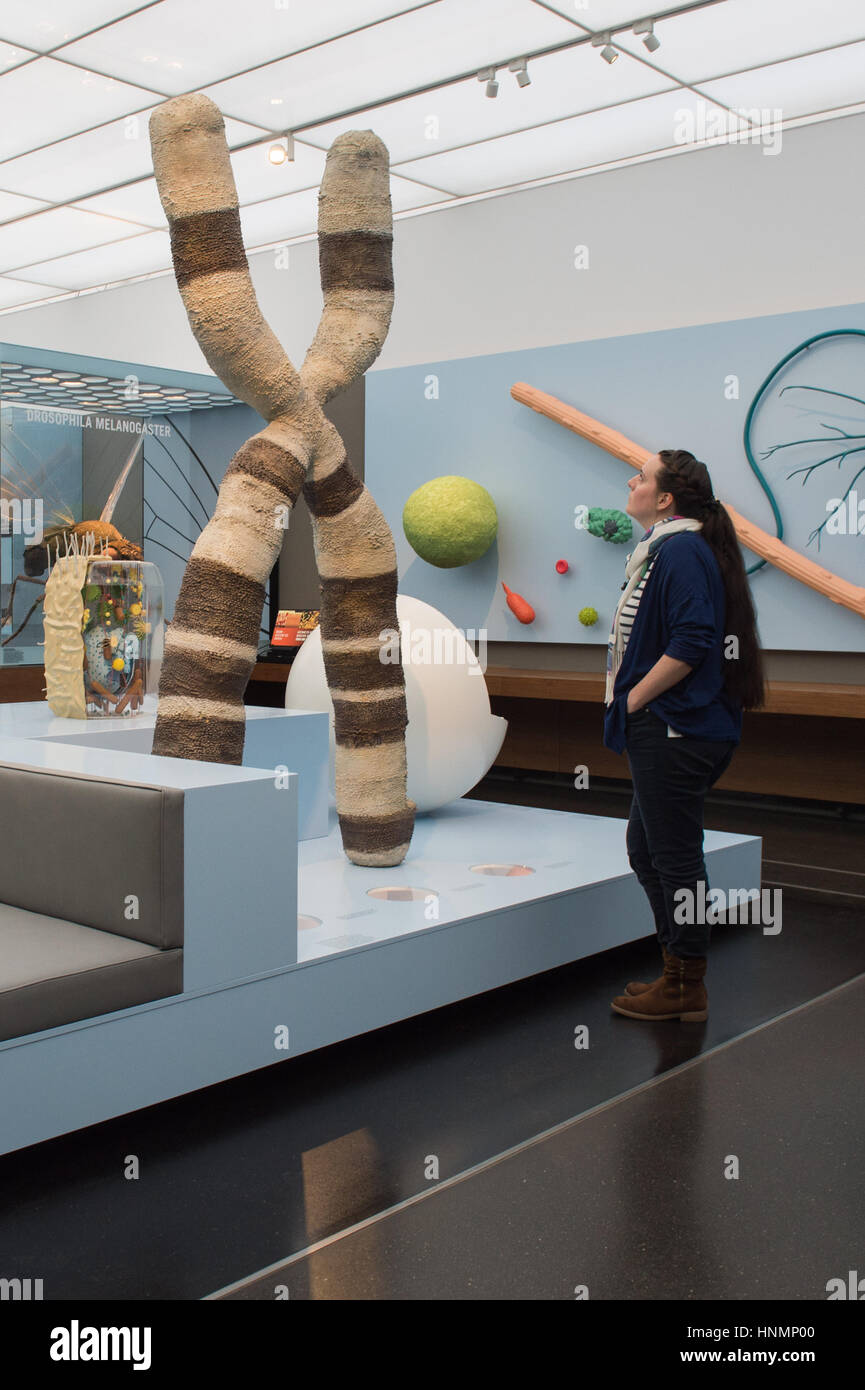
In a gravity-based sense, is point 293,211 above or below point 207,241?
above

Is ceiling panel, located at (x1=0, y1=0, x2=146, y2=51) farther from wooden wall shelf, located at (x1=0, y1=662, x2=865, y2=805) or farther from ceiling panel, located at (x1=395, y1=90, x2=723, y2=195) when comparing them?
wooden wall shelf, located at (x1=0, y1=662, x2=865, y2=805)

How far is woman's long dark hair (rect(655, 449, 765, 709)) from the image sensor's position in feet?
9.50

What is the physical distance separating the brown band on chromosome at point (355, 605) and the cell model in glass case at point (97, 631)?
2.17ft

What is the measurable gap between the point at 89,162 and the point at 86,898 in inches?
215

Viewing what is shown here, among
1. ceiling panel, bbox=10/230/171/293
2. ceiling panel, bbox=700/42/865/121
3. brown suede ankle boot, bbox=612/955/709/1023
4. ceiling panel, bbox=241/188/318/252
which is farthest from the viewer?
ceiling panel, bbox=10/230/171/293

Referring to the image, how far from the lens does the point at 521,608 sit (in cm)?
679

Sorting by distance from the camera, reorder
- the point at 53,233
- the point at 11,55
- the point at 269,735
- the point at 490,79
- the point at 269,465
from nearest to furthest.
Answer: the point at 269,465 → the point at 269,735 → the point at 11,55 → the point at 490,79 → the point at 53,233

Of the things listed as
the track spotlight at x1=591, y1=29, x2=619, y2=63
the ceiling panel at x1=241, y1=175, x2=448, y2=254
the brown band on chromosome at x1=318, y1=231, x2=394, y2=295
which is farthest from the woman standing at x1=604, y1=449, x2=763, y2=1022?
the ceiling panel at x1=241, y1=175, x2=448, y2=254

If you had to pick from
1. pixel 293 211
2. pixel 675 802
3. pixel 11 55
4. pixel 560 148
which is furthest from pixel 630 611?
pixel 293 211

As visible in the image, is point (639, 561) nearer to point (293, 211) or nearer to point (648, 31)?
point (648, 31)

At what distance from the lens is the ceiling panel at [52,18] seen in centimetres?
503

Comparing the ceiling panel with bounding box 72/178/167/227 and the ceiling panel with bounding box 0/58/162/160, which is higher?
the ceiling panel with bounding box 0/58/162/160

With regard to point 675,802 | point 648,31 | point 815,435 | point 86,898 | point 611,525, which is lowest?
point 86,898

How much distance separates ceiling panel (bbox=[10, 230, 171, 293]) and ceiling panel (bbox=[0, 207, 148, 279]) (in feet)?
0.42
